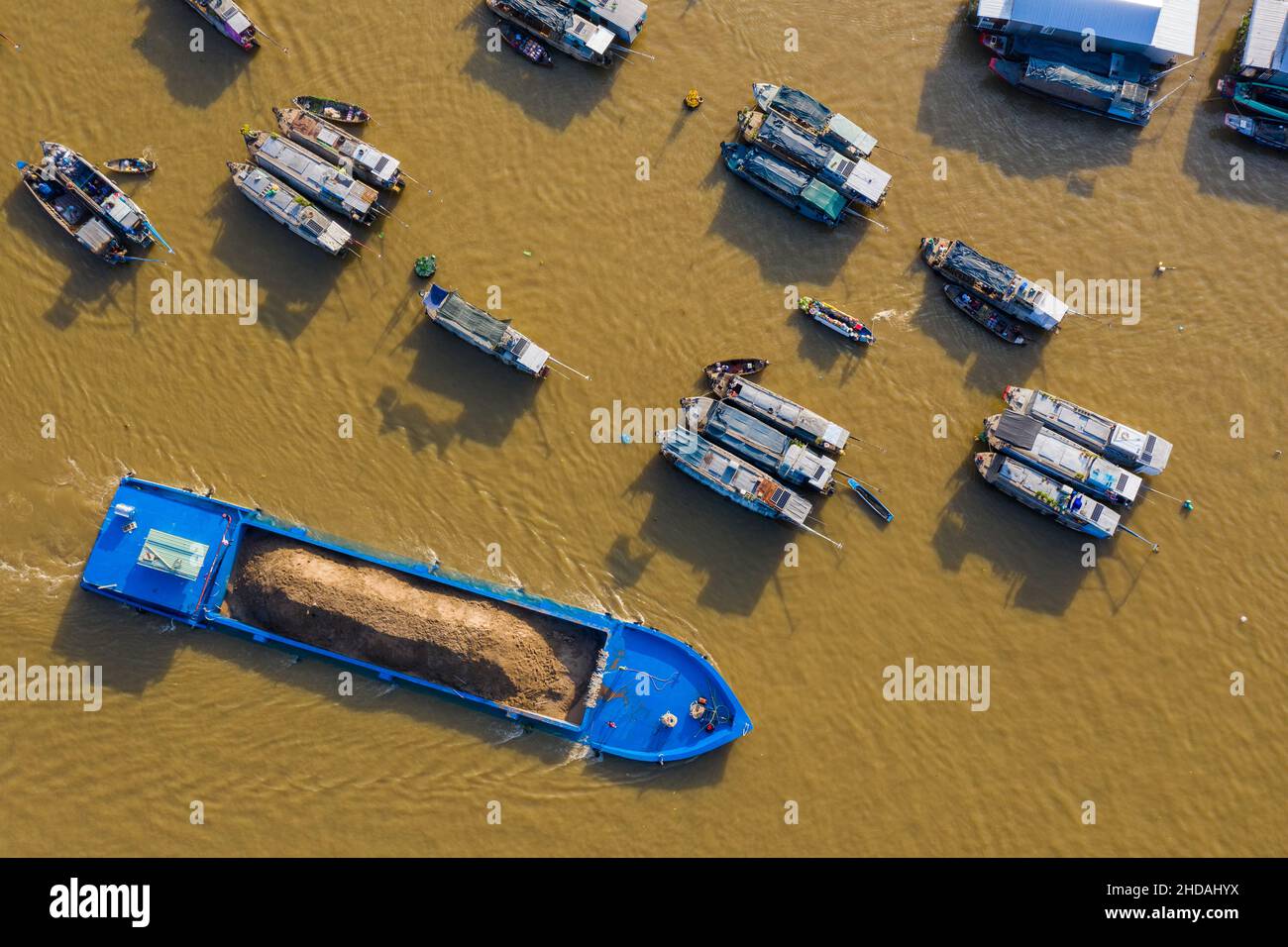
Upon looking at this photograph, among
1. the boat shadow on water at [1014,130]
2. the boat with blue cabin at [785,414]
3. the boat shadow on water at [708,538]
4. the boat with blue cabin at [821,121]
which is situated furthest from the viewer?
the boat shadow on water at [1014,130]

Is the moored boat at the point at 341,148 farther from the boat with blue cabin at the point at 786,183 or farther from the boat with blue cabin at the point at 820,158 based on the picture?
the boat with blue cabin at the point at 820,158

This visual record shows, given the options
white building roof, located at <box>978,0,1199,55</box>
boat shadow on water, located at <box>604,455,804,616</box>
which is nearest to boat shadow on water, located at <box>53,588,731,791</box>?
boat shadow on water, located at <box>604,455,804,616</box>

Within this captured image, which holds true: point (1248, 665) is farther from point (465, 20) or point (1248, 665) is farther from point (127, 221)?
point (127, 221)

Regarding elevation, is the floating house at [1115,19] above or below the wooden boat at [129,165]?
above

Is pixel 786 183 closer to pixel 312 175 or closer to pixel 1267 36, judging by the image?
pixel 312 175

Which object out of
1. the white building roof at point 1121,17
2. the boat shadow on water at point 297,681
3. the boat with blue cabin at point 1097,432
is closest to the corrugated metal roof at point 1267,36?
the white building roof at point 1121,17

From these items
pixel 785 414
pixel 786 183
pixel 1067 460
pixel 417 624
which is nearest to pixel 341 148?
pixel 786 183
